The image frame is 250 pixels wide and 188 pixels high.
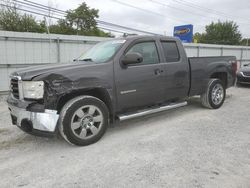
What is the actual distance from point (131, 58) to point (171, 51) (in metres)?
1.40

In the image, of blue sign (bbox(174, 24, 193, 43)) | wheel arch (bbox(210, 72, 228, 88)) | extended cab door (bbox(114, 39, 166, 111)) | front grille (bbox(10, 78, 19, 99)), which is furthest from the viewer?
blue sign (bbox(174, 24, 193, 43))

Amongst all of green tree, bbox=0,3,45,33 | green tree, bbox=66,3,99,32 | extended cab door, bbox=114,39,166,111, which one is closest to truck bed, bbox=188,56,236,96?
extended cab door, bbox=114,39,166,111

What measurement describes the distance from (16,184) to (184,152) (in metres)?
2.33

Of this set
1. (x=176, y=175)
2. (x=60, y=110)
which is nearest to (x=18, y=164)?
(x=60, y=110)

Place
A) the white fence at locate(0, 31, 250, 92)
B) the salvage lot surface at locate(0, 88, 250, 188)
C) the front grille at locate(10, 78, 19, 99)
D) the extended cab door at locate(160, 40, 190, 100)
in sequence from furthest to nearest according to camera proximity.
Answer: the white fence at locate(0, 31, 250, 92) < the extended cab door at locate(160, 40, 190, 100) < the front grille at locate(10, 78, 19, 99) < the salvage lot surface at locate(0, 88, 250, 188)

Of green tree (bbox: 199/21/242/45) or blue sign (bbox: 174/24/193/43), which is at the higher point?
green tree (bbox: 199/21/242/45)

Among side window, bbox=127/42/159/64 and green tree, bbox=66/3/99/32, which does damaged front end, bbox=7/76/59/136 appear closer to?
side window, bbox=127/42/159/64

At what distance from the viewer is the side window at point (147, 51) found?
4.28 metres

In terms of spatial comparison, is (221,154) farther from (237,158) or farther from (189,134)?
(189,134)

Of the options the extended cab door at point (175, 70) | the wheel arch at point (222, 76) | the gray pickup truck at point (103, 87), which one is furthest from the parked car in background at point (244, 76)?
the extended cab door at point (175, 70)

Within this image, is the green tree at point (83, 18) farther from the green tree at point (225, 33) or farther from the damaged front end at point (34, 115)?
the damaged front end at point (34, 115)

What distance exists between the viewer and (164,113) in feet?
18.0

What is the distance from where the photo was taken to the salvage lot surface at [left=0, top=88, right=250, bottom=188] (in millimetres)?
2635

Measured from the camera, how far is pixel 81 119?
354 cm
